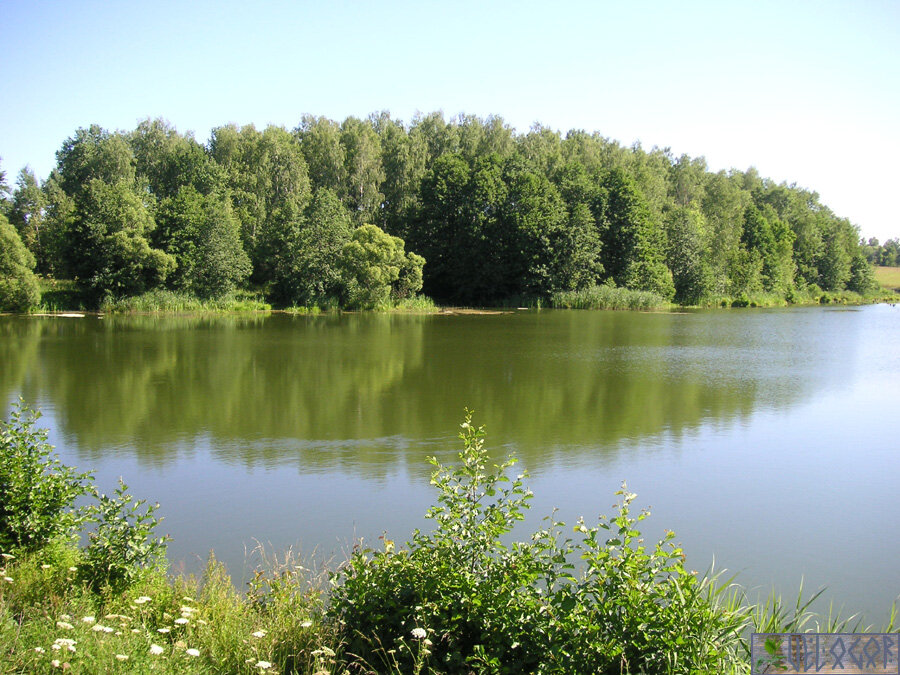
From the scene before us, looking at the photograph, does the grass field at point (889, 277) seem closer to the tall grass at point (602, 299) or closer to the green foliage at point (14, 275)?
the tall grass at point (602, 299)

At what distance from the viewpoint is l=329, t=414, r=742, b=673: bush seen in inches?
131

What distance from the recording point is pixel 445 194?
52156mm

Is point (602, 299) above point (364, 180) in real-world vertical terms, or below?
below

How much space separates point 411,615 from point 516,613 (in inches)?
24.8

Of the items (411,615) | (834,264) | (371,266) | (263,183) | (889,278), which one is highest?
(263,183)

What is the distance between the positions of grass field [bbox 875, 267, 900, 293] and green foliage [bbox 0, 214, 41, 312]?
279 ft

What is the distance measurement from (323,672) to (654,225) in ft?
180

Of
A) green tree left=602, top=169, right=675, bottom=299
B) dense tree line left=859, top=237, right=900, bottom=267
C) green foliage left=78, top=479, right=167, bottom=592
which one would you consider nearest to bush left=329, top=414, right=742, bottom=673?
green foliage left=78, top=479, right=167, bottom=592

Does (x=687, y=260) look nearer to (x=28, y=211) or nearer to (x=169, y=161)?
(x=169, y=161)

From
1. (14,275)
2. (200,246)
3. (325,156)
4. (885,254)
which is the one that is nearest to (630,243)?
(325,156)

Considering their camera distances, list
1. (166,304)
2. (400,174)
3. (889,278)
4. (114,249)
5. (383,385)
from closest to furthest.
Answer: (383,385) → (166,304) → (114,249) → (400,174) → (889,278)

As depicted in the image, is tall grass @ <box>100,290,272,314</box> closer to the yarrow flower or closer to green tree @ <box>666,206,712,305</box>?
green tree @ <box>666,206,712,305</box>

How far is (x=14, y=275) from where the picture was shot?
121ft

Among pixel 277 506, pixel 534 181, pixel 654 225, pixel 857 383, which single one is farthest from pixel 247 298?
pixel 277 506
